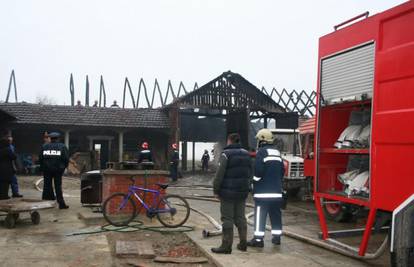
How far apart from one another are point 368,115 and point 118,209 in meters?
4.95

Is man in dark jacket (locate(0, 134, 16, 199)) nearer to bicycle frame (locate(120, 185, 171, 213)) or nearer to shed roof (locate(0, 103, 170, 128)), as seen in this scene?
bicycle frame (locate(120, 185, 171, 213))

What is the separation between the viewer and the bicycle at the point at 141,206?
9.20m

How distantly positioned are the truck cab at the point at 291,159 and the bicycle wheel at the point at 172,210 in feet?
22.8

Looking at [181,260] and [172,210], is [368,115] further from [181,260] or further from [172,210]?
[172,210]

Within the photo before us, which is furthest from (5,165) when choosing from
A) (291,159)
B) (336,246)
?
(291,159)

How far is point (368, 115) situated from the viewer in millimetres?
7414

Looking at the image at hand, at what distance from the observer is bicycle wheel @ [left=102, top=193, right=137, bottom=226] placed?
9.19 m

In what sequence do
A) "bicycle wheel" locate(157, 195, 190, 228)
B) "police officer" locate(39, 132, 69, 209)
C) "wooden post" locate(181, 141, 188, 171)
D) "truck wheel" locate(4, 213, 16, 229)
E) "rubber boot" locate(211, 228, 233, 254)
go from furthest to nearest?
"wooden post" locate(181, 141, 188, 171) → "police officer" locate(39, 132, 69, 209) → "bicycle wheel" locate(157, 195, 190, 228) → "truck wheel" locate(4, 213, 16, 229) → "rubber boot" locate(211, 228, 233, 254)

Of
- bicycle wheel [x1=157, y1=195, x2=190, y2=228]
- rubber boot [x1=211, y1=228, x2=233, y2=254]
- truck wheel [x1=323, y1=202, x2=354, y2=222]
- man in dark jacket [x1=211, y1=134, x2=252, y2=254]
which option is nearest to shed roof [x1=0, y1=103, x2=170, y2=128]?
truck wheel [x1=323, y1=202, x2=354, y2=222]

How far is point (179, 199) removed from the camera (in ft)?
30.5

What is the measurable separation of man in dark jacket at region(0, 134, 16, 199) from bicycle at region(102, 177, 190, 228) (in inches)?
136

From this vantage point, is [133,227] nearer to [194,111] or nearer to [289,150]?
[289,150]

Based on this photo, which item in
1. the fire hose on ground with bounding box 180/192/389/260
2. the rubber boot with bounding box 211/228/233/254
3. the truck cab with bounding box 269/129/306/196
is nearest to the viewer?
the fire hose on ground with bounding box 180/192/389/260

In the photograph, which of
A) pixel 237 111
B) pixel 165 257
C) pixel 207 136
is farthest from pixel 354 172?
pixel 207 136
